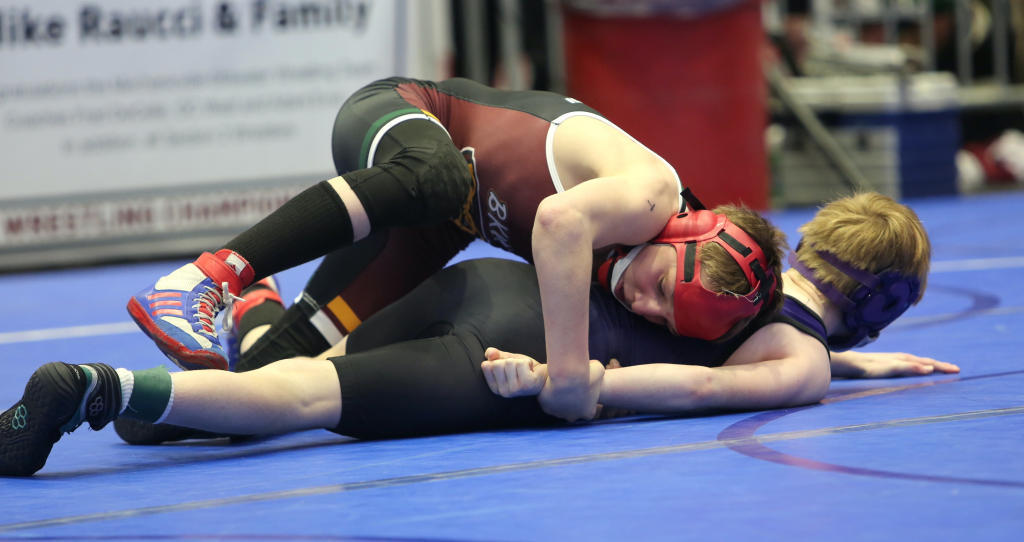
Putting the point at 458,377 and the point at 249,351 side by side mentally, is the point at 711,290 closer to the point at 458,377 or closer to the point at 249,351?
the point at 458,377

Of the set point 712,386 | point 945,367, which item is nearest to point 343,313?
point 712,386

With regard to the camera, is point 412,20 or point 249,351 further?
point 412,20

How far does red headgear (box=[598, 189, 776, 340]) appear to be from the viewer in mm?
2254

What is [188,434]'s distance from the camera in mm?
2404

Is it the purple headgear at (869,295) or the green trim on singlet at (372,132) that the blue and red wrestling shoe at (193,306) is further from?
the purple headgear at (869,295)

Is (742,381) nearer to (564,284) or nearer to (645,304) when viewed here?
(645,304)

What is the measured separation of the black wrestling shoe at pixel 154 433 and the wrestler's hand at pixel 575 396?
65cm

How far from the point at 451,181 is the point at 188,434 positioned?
78cm

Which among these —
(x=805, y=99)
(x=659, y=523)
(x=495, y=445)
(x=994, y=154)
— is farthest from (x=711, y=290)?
(x=994, y=154)

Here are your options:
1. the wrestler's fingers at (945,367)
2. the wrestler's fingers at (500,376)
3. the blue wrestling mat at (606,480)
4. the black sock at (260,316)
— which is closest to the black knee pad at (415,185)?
the wrestler's fingers at (500,376)

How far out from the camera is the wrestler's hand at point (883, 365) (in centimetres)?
278

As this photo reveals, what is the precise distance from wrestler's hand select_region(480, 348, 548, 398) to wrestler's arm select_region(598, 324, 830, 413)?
143 millimetres

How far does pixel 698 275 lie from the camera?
225cm

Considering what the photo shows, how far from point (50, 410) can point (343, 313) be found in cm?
103
